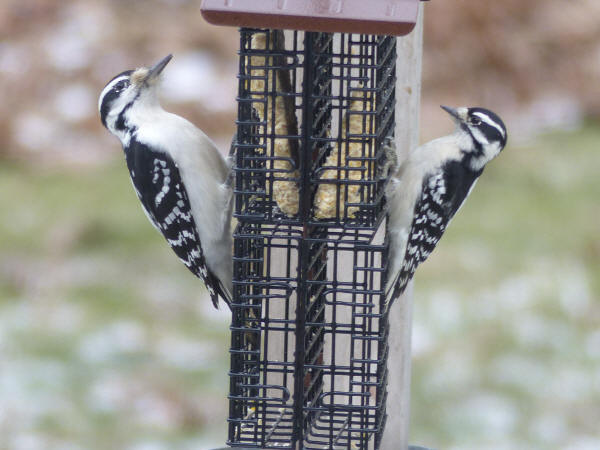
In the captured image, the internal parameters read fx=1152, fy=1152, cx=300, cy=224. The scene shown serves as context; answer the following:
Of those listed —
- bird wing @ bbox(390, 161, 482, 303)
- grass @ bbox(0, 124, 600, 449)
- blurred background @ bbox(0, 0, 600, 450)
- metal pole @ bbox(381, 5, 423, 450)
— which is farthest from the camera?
blurred background @ bbox(0, 0, 600, 450)

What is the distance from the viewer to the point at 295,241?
14.5 feet

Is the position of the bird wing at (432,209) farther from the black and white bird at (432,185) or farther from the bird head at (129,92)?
the bird head at (129,92)

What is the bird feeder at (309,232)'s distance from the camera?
408 cm

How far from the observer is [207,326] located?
7742 millimetres

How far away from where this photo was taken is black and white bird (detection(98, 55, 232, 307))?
4852mm

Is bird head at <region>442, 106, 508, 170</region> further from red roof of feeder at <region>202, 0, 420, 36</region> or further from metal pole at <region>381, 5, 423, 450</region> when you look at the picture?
red roof of feeder at <region>202, 0, 420, 36</region>

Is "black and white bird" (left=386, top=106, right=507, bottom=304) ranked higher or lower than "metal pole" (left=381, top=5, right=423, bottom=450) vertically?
higher

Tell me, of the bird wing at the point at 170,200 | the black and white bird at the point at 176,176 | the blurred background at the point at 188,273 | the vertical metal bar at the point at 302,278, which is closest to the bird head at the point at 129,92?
the black and white bird at the point at 176,176

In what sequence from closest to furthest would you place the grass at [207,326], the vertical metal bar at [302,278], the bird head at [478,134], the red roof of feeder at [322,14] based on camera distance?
the red roof of feeder at [322,14] → the vertical metal bar at [302,278] → the bird head at [478,134] → the grass at [207,326]

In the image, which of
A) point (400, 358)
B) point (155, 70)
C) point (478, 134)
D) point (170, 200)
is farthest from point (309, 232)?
point (155, 70)

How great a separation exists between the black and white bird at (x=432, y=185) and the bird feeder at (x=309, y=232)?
196 millimetres

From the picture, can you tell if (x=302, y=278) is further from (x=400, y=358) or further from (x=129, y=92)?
(x=129, y=92)

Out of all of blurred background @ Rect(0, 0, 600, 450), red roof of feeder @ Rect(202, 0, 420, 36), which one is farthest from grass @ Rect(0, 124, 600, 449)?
red roof of feeder @ Rect(202, 0, 420, 36)

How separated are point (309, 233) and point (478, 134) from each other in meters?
1.08
